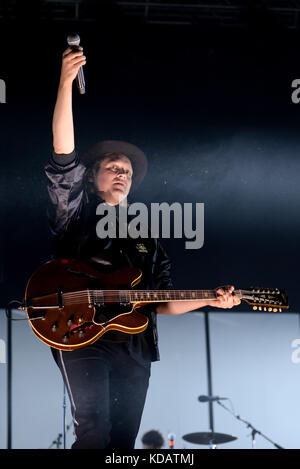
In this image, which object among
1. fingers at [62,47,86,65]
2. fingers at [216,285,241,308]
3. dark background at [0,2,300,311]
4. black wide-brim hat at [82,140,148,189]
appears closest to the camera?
fingers at [62,47,86,65]

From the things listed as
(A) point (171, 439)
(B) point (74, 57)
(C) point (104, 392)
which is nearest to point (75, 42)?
(B) point (74, 57)

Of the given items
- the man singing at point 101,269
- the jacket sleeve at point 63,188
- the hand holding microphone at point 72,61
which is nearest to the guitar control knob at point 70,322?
the man singing at point 101,269

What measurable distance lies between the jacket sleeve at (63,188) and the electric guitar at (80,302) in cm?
37

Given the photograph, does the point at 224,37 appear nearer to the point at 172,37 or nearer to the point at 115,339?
the point at 172,37

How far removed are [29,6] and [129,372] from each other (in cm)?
269

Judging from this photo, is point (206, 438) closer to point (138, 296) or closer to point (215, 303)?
point (215, 303)

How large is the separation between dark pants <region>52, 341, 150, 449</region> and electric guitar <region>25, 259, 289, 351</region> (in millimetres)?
125

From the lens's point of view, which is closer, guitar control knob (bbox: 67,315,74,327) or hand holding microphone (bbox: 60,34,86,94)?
guitar control knob (bbox: 67,315,74,327)

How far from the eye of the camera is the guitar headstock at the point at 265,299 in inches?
140

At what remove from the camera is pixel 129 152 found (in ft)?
14.0

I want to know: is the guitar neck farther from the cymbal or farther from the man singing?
the cymbal

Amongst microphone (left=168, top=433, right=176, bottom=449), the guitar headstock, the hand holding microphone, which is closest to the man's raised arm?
the hand holding microphone

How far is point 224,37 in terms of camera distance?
4.64 m

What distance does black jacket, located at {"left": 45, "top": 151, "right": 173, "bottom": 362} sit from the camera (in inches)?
136
